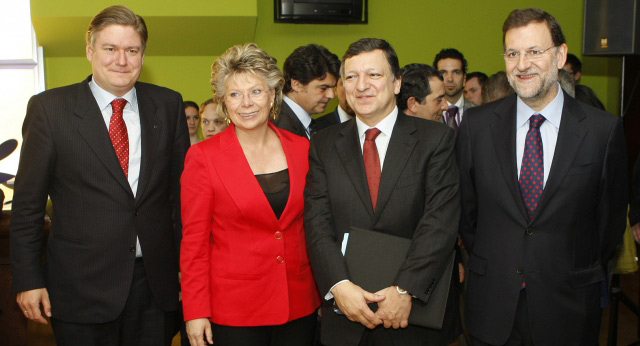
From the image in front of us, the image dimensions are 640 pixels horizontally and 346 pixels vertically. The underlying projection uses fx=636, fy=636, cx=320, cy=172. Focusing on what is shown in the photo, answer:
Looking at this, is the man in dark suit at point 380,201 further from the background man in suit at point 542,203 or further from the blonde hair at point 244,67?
the blonde hair at point 244,67

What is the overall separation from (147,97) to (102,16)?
319 millimetres

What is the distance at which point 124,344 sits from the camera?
2252 mm

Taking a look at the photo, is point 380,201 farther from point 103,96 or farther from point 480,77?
point 480,77

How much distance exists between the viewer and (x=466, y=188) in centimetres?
222

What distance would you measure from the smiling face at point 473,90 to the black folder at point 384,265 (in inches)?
152

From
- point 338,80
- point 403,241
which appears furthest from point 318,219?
point 338,80

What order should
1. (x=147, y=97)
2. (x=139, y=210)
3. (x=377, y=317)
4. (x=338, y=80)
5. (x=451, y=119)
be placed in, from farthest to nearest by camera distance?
(x=451, y=119)
(x=338, y=80)
(x=147, y=97)
(x=139, y=210)
(x=377, y=317)

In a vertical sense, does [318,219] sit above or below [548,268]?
above

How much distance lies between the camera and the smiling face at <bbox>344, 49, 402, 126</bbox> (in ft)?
7.09

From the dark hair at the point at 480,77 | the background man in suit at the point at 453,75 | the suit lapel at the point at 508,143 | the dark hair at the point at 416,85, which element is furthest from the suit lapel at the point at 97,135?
the dark hair at the point at 480,77

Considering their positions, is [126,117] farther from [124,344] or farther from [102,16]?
[124,344]

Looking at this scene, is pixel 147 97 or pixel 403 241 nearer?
pixel 403 241

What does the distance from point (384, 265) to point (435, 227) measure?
8.1 inches

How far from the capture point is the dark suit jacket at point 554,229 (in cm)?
204
